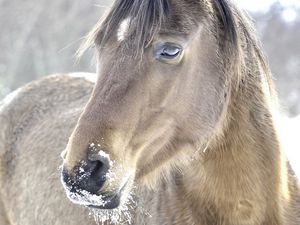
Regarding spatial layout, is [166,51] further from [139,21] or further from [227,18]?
[227,18]

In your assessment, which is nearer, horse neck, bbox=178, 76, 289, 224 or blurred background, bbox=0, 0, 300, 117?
horse neck, bbox=178, 76, 289, 224

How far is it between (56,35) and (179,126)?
18444 millimetres

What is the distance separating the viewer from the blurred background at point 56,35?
20.0 meters

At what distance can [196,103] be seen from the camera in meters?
3.29

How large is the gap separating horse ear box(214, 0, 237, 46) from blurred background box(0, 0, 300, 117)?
16.2 meters

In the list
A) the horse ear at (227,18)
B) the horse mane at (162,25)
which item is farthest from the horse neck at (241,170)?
the horse ear at (227,18)

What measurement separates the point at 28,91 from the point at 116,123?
Result: 2.91m

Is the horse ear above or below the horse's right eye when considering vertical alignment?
above

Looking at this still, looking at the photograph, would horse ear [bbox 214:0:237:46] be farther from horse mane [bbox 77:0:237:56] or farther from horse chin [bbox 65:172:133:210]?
horse chin [bbox 65:172:133:210]

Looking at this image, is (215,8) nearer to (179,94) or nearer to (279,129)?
(179,94)

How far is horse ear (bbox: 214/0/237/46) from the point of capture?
10.9 feet

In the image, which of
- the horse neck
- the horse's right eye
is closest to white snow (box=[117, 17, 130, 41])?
the horse's right eye

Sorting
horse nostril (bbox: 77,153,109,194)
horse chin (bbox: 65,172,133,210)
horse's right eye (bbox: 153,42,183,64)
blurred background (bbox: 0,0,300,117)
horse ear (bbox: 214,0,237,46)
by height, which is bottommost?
blurred background (bbox: 0,0,300,117)

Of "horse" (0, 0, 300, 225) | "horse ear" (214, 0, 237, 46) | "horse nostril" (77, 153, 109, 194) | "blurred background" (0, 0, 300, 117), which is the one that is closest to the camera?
"horse nostril" (77, 153, 109, 194)
